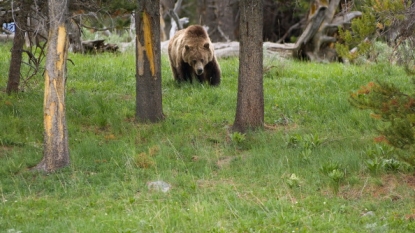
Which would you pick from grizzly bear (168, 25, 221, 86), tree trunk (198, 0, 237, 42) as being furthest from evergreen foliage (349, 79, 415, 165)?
tree trunk (198, 0, 237, 42)

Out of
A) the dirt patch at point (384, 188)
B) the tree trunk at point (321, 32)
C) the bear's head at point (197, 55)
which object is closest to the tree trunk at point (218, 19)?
the tree trunk at point (321, 32)

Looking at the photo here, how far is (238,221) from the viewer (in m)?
6.62

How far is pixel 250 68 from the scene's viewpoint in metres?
10.0

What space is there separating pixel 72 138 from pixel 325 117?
4.24m

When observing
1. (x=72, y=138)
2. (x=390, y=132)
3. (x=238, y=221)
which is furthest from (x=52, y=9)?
(x=390, y=132)

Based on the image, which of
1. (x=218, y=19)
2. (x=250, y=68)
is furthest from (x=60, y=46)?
(x=218, y=19)

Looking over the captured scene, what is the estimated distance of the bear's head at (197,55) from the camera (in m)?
14.3

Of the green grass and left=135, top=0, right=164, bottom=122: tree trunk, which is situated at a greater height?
left=135, top=0, right=164, bottom=122: tree trunk

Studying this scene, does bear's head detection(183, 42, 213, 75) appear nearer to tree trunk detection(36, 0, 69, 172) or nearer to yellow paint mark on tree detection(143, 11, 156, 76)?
yellow paint mark on tree detection(143, 11, 156, 76)

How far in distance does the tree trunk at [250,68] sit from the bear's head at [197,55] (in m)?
4.15

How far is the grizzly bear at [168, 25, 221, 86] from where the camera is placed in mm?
14336

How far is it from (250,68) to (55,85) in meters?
3.10

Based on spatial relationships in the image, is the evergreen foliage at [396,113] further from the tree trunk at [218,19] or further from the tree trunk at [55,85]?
the tree trunk at [218,19]

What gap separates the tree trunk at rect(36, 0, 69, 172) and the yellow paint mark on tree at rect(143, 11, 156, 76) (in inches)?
90.4
